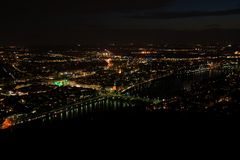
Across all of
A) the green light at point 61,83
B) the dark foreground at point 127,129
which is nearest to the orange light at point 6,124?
the dark foreground at point 127,129

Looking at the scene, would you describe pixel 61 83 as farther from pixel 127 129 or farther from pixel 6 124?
pixel 127 129

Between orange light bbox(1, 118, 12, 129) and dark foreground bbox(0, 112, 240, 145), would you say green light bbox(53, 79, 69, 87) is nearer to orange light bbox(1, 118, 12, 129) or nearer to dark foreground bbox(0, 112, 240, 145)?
orange light bbox(1, 118, 12, 129)

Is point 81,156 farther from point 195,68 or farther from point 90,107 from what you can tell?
→ point 195,68

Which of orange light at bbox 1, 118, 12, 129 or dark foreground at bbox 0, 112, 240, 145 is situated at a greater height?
dark foreground at bbox 0, 112, 240, 145

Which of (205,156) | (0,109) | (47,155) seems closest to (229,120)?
(205,156)

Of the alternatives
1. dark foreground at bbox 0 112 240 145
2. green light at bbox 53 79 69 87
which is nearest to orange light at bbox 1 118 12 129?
dark foreground at bbox 0 112 240 145

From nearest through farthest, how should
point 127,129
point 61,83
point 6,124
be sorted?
point 127,129 → point 6,124 → point 61,83

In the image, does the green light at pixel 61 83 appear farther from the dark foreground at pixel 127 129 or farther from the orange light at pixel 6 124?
the dark foreground at pixel 127 129

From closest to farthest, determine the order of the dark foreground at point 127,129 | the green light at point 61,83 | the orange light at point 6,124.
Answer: the dark foreground at point 127,129 < the orange light at point 6,124 < the green light at point 61,83

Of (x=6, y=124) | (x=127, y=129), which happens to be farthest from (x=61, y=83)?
(x=127, y=129)

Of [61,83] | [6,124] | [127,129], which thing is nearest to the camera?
[127,129]

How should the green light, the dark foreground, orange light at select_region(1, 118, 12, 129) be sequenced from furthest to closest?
the green light → orange light at select_region(1, 118, 12, 129) → the dark foreground
